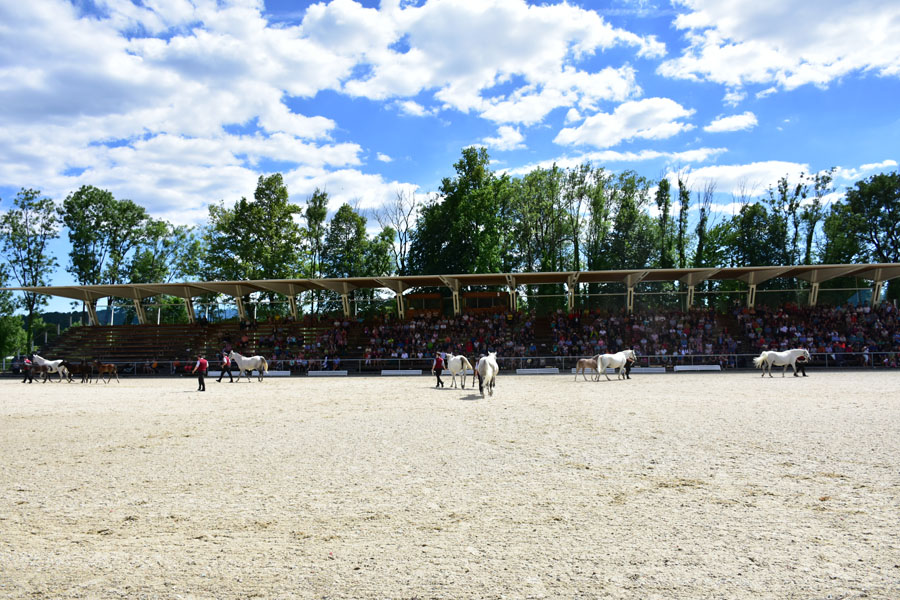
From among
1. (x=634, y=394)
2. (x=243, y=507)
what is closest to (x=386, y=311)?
(x=634, y=394)

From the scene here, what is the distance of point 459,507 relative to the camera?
6328 mm

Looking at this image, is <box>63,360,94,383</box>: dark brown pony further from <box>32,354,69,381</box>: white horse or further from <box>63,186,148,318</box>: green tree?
<box>63,186,148,318</box>: green tree

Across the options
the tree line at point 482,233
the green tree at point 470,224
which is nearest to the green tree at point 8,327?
the tree line at point 482,233

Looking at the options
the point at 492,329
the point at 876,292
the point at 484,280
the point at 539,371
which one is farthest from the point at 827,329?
the point at 484,280

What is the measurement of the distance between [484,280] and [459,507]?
3283 cm

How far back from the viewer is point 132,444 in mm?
10328

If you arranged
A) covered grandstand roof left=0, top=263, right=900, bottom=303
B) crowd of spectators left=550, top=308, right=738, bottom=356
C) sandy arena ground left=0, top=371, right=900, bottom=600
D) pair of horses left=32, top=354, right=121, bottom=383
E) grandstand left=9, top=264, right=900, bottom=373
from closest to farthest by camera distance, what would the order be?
sandy arena ground left=0, top=371, right=900, bottom=600 < pair of horses left=32, top=354, right=121, bottom=383 < crowd of spectators left=550, top=308, right=738, bottom=356 < grandstand left=9, top=264, right=900, bottom=373 < covered grandstand roof left=0, top=263, right=900, bottom=303

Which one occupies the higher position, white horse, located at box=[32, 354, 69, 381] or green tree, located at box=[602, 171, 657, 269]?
green tree, located at box=[602, 171, 657, 269]

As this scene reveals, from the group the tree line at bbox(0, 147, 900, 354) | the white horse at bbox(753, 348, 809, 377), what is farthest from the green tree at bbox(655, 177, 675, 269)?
the white horse at bbox(753, 348, 809, 377)

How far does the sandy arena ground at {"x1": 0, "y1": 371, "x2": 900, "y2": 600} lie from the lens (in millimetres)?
4516

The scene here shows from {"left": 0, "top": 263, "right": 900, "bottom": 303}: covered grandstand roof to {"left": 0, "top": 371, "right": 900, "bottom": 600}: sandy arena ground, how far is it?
22563mm

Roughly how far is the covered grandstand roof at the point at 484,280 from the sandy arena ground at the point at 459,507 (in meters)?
22.6

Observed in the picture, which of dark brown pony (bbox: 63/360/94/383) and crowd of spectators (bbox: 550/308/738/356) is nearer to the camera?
dark brown pony (bbox: 63/360/94/383)

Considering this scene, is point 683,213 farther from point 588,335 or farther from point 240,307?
point 240,307
